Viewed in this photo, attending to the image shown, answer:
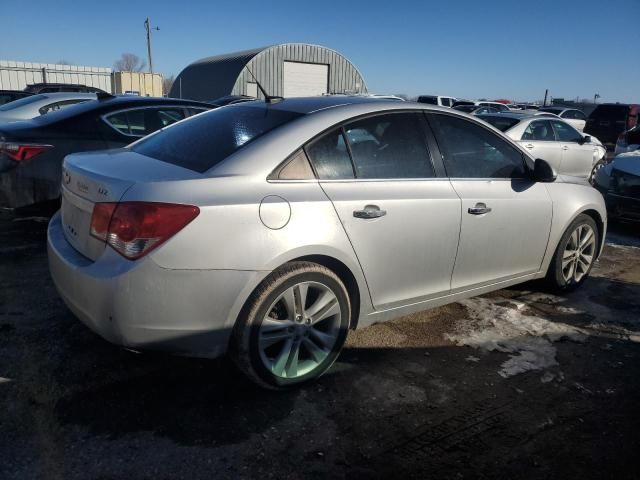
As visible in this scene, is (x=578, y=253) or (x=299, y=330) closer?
(x=299, y=330)

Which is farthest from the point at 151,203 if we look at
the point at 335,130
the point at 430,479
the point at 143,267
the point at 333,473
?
the point at 430,479

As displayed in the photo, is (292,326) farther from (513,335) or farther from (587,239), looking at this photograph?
(587,239)

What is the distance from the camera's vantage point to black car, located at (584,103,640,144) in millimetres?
21419

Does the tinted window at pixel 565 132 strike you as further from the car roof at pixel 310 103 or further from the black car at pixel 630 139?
the car roof at pixel 310 103

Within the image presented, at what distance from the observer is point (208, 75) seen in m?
38.1

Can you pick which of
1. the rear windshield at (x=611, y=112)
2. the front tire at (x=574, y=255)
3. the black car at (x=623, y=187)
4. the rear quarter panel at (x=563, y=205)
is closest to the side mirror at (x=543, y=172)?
the rear quarter panel at (x=563, y=205)

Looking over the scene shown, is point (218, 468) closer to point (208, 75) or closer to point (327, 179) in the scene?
point (327, 179)

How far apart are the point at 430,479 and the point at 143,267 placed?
61.3 inches

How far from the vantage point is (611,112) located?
21.9 meters

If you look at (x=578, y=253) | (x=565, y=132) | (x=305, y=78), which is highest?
(x=305, y=78)

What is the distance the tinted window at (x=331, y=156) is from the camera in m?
2.96


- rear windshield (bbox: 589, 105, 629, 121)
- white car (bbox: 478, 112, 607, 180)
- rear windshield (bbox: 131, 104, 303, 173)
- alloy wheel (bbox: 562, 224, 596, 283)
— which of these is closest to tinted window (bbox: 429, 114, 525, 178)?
alloy wheel (bbox: 562, 224, 596, 283)

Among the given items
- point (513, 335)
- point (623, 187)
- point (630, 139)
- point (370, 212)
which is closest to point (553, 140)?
point (630, 139)

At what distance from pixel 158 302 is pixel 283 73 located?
3484 cm
